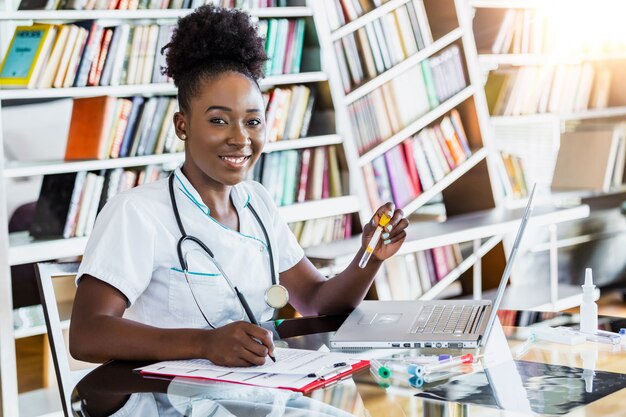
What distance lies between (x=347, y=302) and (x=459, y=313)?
25 centimetres

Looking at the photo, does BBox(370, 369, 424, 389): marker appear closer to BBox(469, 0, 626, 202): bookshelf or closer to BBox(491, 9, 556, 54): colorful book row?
BBox(469, 0, 626, 202): bookshelf

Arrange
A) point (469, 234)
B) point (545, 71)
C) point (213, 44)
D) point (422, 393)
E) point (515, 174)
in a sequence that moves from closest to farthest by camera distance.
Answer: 1. point (422, 393)
2. point (213, 44)
3. point (469, 234)
4. point (515, 174)
5. point (545, 71)

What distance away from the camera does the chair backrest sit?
1596 mm

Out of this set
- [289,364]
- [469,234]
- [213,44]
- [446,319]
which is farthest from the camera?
[469,234]

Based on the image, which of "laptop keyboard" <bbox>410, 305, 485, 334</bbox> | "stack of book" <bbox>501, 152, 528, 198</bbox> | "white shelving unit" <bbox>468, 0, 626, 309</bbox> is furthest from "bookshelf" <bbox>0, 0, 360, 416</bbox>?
"laptop keyboard" <bbox>410, 305, 485, 334</bbox>

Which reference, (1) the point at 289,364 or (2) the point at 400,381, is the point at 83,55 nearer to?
(1) the point at 289,364

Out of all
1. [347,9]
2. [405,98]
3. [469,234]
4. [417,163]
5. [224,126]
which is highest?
[347,9]

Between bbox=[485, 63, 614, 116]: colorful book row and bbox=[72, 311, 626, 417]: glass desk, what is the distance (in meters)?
3.16

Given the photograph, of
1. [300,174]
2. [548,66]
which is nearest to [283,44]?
[300,174]

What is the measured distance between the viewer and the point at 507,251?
162 inches

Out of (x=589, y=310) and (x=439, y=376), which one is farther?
(x=589, y=310)

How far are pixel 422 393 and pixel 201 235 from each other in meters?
0.61

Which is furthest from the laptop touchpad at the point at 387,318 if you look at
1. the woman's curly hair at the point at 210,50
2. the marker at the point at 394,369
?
the woman's curly hair at the point at 210,50

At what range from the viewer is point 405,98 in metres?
3.88
